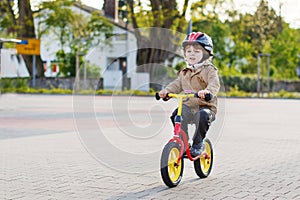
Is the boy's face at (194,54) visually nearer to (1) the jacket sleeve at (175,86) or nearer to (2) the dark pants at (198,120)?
(1) the jacket sleeve at (175,86)

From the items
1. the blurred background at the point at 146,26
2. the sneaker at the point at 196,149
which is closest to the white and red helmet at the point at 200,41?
the sneaker at the point at 196,149

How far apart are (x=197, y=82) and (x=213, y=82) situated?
0.23m

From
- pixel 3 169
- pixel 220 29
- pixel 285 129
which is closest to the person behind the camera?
pixel 3 169

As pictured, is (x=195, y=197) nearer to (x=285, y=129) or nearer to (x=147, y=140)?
(x=147, y=140)

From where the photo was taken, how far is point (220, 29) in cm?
5988

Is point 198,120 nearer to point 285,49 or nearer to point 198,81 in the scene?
point 198,81

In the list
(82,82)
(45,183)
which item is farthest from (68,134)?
(45,183)

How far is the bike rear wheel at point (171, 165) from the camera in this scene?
6062mm

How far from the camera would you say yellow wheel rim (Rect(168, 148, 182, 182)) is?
6.17m

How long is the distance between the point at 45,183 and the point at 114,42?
42.3 metres

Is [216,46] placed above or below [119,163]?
above

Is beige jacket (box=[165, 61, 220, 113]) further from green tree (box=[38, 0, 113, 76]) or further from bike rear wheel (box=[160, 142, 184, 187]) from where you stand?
green tree (box=[38, 0, 113, 76])

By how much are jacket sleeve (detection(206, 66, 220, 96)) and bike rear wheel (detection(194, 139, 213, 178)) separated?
2.96ft

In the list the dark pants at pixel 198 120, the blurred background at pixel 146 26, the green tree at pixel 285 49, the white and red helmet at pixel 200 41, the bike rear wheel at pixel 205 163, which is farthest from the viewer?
the green tree at pixel 285 49
